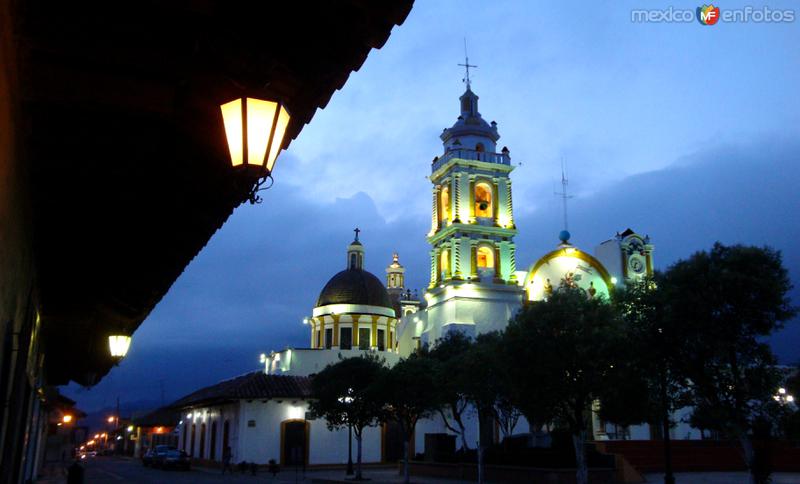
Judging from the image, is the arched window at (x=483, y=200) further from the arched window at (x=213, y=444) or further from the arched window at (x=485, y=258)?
the arched window at (x=213, y=444)

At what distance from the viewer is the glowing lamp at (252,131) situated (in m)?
3.57

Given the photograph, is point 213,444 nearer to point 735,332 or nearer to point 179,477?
point 179,477

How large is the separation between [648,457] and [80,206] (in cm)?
3207

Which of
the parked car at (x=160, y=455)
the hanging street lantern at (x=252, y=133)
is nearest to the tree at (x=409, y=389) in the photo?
the parked car at (x=160, y=455)

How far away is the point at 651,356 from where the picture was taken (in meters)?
19.7

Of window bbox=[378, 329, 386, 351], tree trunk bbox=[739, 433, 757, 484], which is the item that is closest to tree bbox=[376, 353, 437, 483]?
tree trunk bbox=[739, 433, 757, 484]

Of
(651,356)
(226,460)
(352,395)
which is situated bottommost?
(226,460)

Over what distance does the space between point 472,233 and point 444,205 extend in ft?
12.6

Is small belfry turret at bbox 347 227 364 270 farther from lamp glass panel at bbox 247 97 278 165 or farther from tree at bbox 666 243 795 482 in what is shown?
lamp glass panel at bbox 247 97 278 165

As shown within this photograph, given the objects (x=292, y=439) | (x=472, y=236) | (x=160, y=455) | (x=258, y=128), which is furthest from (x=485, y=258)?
(x=258, y=128)

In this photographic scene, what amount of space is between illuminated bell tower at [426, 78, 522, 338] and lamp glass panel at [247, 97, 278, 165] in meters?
42.7

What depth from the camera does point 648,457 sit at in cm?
3331

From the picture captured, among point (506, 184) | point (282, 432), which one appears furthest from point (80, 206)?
point (506, 184)

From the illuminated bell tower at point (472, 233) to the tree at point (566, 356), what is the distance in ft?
77.3
